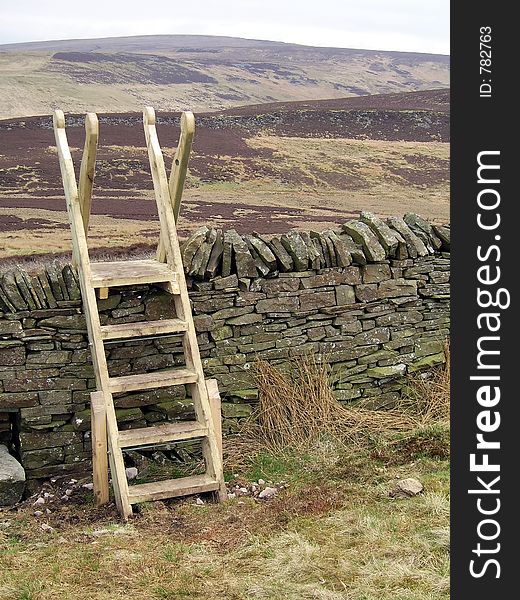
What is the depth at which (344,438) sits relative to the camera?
693cm

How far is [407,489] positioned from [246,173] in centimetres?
3189

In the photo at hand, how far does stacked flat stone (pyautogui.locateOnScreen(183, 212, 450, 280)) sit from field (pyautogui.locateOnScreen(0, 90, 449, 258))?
11.5 meters

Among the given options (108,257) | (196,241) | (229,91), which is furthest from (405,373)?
(229,91)

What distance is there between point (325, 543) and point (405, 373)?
3.29m

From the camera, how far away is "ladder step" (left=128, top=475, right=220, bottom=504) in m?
5.56

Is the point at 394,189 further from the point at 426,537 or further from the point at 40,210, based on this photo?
the point at 426,537

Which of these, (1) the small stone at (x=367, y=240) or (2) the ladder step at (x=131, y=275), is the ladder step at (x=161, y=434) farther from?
(1) the small stone at (x=367, y=240)

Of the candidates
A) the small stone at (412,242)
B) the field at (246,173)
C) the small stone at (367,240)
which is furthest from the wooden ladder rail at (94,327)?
the field at (246,173)

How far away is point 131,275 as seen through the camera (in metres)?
6.25

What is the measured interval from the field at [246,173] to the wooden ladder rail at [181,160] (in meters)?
11.7

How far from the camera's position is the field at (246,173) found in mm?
23672

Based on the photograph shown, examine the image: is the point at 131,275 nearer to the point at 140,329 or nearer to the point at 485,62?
the point at 140,329

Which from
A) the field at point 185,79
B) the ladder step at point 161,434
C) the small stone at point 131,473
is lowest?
the small stone at point 131,473

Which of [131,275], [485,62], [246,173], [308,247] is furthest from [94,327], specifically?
[246,173]
